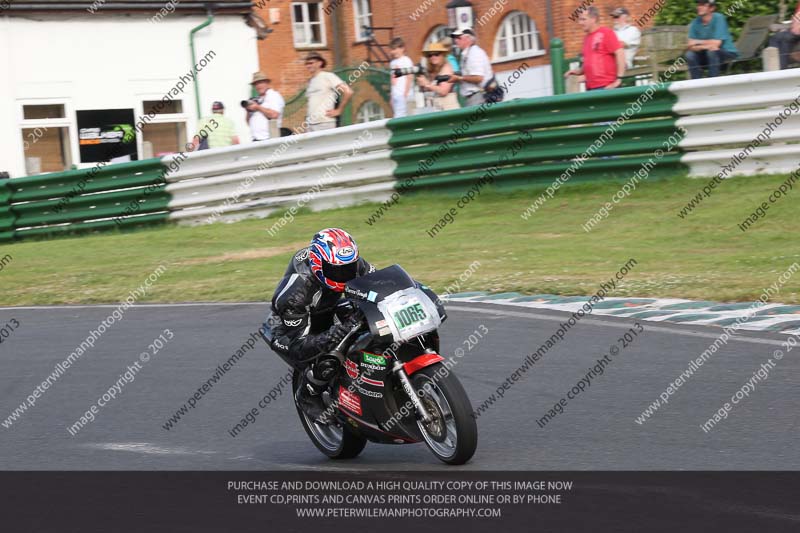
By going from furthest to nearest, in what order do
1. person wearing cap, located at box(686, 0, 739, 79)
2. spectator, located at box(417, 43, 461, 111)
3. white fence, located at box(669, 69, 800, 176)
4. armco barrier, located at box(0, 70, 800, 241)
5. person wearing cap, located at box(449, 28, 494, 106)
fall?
spectator, located at box(417, 43, 461, 111), person wearing cap, located at box(449, 28, 494, 106), person wearing cap, located at box(686, 0, 739, 79), armco barrier, located at box(0, 70, 800, 241), white fence, located at box(669, 69, 800, 176)

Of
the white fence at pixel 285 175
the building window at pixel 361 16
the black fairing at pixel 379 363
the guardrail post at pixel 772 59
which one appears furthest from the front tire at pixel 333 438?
the building window at pixel 361 16

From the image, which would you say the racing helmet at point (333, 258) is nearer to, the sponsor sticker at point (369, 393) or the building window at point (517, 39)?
the sponsor sticker at point (369, 393)

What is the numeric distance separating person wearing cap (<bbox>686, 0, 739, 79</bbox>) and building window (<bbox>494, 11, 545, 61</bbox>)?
15.1 metres

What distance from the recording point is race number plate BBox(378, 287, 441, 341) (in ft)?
20.6

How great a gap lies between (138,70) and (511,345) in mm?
19652

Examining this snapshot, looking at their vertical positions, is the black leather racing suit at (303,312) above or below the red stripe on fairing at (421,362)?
above

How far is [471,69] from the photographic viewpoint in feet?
54.4

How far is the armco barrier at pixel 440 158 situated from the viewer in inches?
588

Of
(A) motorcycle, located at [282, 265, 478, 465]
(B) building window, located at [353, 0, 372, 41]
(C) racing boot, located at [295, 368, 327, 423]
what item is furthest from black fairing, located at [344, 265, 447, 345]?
(B) building window, located at [353, 0, 372, 41]

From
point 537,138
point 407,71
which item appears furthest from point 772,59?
point 407,71

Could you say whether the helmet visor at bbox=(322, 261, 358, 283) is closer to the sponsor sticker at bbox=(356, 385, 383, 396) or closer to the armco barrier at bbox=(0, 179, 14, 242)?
the sponsor sticker at bbox=(356, 385, 383, 396)

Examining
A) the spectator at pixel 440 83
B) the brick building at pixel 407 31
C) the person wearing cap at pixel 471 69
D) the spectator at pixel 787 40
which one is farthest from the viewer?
the brick building at pixel 407 31
